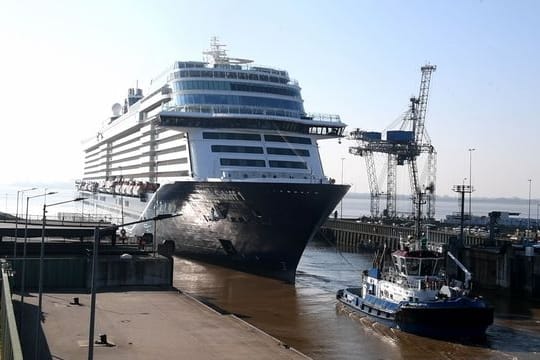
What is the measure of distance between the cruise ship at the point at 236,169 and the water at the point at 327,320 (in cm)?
219

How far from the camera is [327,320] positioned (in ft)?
115

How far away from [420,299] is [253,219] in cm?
1371

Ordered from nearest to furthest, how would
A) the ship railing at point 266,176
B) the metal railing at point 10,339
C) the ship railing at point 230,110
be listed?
the metal railing at point 10,339
the ship railing at point 266,176
the ship railing at point 230,110

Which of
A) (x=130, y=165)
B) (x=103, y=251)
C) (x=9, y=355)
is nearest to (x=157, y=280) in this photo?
(x=103, y=251)

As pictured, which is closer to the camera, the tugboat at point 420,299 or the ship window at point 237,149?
the tugboat at point 420,299

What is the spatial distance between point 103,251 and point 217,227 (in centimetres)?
851

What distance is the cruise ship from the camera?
4300 centimetres

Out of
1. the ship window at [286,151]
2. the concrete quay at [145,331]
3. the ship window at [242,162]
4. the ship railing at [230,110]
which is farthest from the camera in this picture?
the ship railing at [230,110]

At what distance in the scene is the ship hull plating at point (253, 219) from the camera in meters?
42.3

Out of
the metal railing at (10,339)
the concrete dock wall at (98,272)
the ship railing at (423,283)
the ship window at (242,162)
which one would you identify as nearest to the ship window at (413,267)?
the ship railing at (423,283)

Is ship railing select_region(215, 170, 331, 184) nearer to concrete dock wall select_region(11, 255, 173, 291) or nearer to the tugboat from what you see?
concrete dock wall select_region(11, 255, 173, 291)

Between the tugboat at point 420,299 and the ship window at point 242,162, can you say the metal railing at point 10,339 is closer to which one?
the tugboat at point 420,299

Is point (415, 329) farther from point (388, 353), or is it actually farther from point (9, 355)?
point (9, 355)

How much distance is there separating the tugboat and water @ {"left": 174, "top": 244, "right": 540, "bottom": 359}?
2.10 feet
